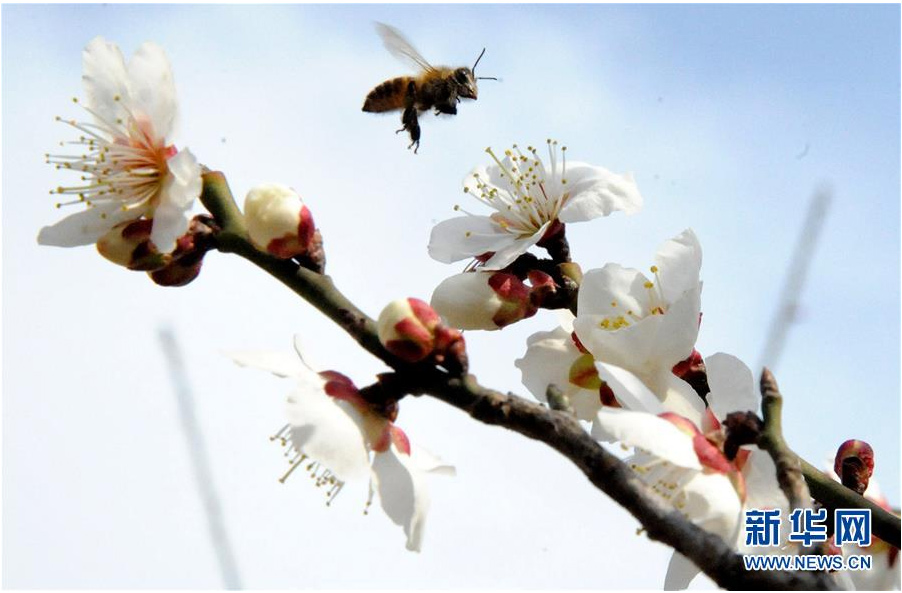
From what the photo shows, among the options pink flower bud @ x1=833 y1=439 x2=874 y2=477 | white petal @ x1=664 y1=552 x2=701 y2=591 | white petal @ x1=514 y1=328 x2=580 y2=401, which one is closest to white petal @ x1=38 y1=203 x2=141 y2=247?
white petal @ x1=514 y1=328 x2=580 y2=401

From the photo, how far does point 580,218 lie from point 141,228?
738 mm

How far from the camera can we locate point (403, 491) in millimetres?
1307

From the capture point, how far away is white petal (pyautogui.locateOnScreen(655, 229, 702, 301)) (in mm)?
1640

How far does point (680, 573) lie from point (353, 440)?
1.62ft

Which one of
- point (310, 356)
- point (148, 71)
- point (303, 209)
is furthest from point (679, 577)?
point (148, 71)

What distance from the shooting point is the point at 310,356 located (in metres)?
1.40

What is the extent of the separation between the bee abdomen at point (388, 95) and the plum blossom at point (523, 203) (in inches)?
15.2

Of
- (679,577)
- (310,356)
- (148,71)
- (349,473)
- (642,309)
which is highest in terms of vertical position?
(148,71)

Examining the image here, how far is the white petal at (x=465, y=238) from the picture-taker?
180cm

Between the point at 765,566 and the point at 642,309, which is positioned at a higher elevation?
the point at 642,309

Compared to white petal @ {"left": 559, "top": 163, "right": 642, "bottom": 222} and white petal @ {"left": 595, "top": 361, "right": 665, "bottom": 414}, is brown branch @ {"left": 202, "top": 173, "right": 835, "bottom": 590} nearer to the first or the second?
white petal @ {"left": 595, "top": 361, "right": 665, "bottom": 414}

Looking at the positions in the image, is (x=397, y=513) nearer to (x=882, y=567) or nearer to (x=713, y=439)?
(x=713, y=439)

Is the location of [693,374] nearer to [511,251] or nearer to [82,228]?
[511,251]

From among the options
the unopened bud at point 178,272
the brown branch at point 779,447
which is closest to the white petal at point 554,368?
the brown branch at point 779,447
